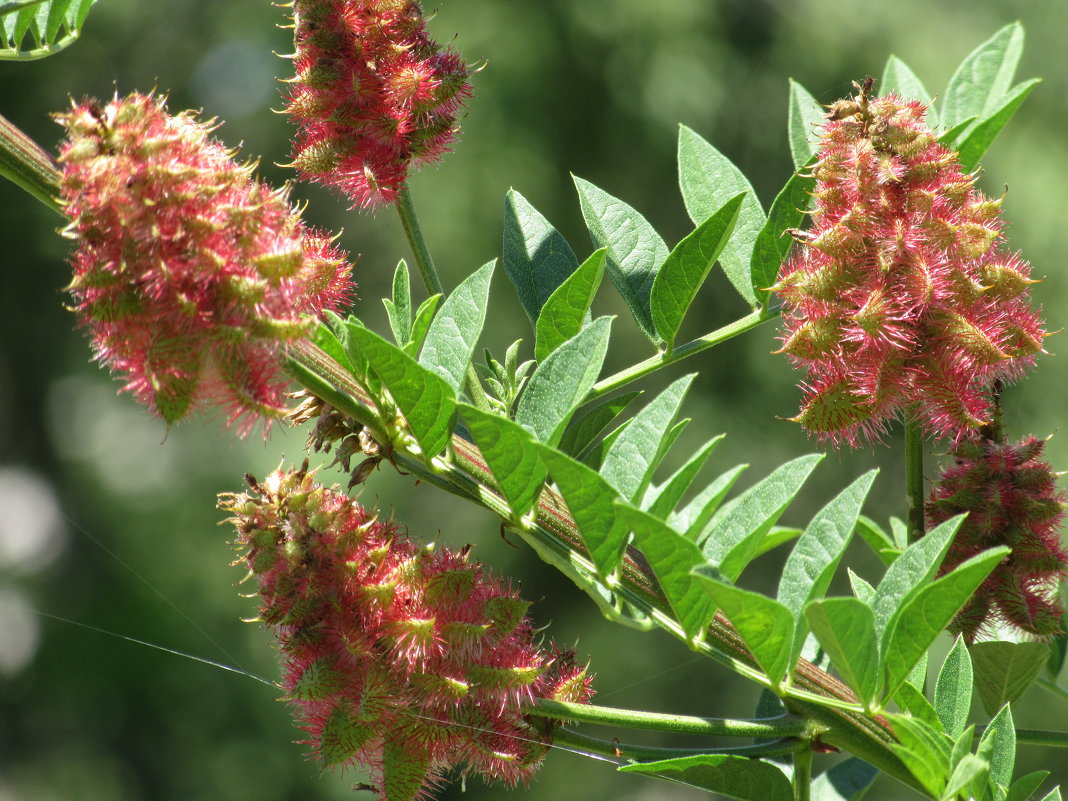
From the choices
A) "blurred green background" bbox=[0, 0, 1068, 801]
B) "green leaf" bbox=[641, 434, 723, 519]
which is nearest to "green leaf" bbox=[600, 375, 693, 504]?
"green leaf" bbox=[641, 434, 723, 519]

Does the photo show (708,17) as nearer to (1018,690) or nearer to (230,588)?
(230,588)

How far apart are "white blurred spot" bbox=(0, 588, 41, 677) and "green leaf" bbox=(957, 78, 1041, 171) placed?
636 cm

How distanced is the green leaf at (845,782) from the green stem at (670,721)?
0.37 metres

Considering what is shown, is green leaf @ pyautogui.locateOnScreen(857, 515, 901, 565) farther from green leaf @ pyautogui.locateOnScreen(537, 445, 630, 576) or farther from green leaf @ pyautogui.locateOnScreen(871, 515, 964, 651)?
green leaf @ pyautogui.locateOnScreen(537, 445, 630, 576)

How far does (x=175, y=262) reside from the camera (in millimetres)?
698

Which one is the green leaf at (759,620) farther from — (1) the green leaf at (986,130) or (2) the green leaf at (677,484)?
(1) the green leaf at (986,130)

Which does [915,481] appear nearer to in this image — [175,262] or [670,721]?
[670,721]

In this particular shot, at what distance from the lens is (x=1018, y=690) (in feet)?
3.59

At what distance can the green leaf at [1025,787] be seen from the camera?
3.01 ft

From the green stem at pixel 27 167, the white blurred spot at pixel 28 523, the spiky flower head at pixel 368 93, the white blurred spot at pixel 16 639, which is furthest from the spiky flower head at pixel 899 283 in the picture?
the white blurred spot at pixel 16 639

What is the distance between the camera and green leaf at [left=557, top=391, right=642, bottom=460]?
1.08 meters

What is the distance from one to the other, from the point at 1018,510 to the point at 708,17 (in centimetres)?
569

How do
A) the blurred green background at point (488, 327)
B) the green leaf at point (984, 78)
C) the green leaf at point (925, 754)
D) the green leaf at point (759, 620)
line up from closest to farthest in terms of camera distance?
1. the green leaf at point (759, 620)
2. the green leaf at point (925, 754)
3. the green leaf at point (984, 78)
4. the blurred green background at point (488, 327)

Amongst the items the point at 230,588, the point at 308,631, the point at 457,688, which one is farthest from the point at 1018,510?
the point at 230,588
